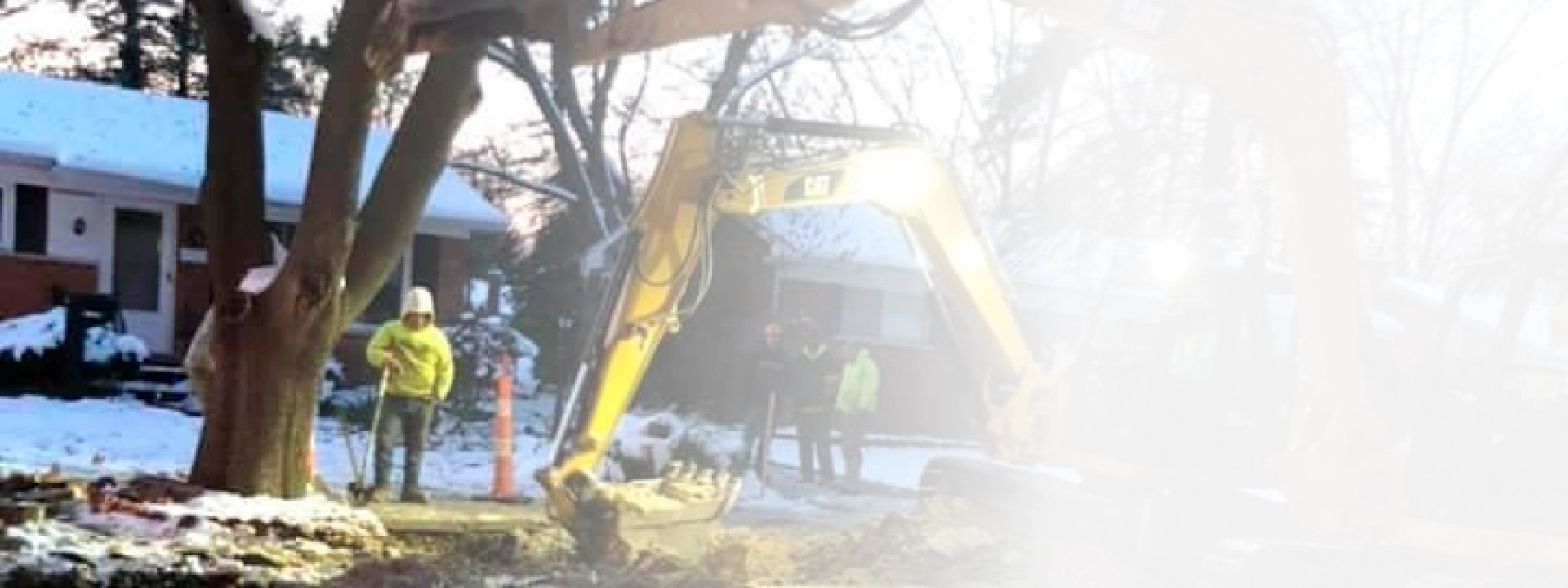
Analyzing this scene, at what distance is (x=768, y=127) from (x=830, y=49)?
13.8 meters

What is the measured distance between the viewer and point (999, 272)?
9.39 m

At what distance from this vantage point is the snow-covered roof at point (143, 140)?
61.7 ft

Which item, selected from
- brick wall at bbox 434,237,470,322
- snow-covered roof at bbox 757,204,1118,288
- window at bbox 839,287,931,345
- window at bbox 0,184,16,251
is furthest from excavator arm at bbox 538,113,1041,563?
window at bbox 0,184,16,251

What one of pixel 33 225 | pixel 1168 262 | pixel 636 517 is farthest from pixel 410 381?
pixel 33 225

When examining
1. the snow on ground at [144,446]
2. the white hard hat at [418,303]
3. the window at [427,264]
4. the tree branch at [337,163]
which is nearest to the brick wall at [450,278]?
the window at [427,264]

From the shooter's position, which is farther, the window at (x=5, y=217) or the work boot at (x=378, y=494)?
the window at (x=5, y=217)

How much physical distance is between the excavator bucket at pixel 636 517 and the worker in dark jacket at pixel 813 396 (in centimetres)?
561

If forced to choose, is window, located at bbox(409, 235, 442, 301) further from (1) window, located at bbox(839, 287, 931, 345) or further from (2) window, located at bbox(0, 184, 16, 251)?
(1) window, located at bbox(839, 287, 931, 345)

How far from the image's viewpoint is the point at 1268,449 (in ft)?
27.9

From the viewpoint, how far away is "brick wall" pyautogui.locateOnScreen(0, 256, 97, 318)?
61.8ft

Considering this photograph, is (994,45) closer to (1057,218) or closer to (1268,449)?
(1057,218)

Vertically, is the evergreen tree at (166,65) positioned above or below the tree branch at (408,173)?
above

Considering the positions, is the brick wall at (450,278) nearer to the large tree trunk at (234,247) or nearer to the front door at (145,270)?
the front door at (145,270)

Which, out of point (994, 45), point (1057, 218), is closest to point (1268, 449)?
point (1057, 218)
